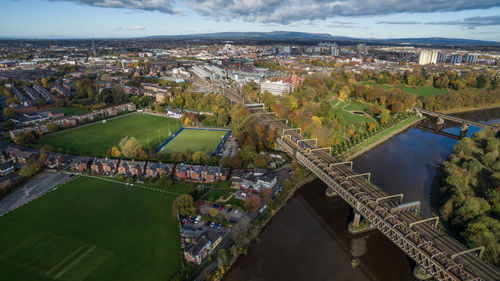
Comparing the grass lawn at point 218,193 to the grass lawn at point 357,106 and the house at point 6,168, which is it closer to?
the house at point 6,168

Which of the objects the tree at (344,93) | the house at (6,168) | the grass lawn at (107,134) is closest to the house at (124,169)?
the grass lawn at (107,134)

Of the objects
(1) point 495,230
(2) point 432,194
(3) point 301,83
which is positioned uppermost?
(3) point 301,83

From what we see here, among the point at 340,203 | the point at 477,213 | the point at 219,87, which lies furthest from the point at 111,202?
the point at 219,87

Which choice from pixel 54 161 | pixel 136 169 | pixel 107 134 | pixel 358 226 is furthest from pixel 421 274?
pixel 107 134

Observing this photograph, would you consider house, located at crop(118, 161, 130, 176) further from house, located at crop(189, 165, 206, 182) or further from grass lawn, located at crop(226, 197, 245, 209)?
grass lawn, located at crop(226, 197, 245, 209)

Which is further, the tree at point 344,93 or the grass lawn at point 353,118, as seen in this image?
the tree at point 344,93

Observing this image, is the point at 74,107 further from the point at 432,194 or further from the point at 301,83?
the point at 432,194
